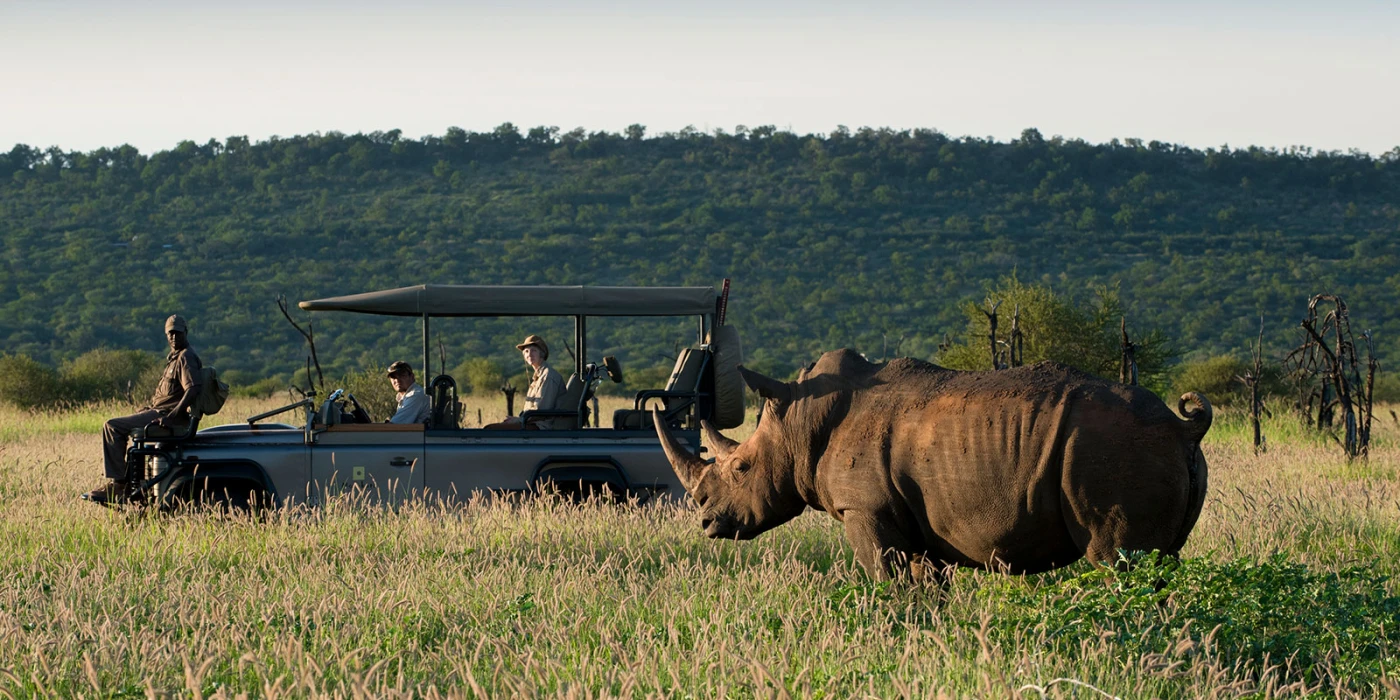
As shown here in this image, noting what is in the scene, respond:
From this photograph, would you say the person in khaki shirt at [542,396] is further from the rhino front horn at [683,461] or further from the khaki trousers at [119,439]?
the rhino front horn at [683,461]

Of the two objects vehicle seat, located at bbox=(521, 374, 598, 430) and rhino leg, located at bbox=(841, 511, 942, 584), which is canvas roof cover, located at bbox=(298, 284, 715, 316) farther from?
rhino leg, located at bbox=(841, 511, 942, 584)

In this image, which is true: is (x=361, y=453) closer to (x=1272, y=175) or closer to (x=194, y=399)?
(x=194, y=399)

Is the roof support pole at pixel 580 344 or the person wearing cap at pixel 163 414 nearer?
the person wearing cap at pixel 163 414

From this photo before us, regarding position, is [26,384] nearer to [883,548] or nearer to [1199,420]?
[883,548]

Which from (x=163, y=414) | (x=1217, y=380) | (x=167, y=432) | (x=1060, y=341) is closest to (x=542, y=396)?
(x=167, y=432)

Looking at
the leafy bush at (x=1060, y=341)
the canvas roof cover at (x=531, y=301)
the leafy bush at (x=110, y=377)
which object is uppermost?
the canvas roof cover at (x=531, y=301)

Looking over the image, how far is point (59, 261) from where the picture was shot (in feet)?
188

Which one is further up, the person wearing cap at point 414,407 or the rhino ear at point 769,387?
the rhino ear at point 769,387

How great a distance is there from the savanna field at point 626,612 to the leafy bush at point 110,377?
2043 cm

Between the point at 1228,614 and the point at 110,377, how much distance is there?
99.4ft

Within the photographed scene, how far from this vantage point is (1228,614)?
5910 millimetres

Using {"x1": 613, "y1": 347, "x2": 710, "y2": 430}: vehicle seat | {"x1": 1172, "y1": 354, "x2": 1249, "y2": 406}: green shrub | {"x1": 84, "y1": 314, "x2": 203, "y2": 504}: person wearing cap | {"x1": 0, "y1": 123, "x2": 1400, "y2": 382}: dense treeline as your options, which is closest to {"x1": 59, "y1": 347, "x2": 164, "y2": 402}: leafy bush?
{"x1": 0, "y1": 123, "x2": 1400, "y2": 382}: dense treeline

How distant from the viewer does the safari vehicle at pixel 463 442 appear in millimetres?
10188

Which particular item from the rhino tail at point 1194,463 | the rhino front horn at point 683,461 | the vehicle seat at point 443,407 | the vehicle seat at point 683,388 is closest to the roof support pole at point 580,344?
the vehicle seat at point 683,388
